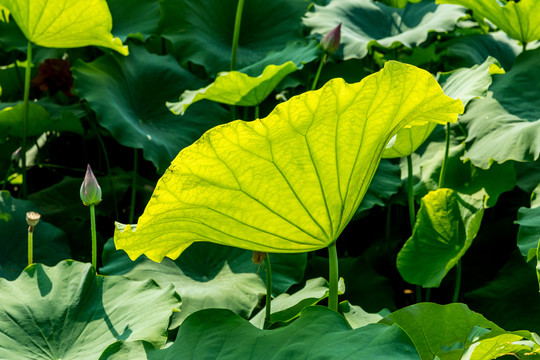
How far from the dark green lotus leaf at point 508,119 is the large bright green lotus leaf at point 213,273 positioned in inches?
22.5

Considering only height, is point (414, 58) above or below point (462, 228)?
above

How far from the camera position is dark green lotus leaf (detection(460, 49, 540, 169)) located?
1.67 meters

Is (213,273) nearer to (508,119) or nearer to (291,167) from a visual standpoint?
(291,167)

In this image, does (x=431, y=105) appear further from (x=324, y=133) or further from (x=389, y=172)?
(x=389, y=172)

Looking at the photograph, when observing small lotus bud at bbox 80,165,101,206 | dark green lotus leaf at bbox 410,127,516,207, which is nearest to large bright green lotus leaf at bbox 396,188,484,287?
dark green lotus leaf at bbox 410,127,516,207

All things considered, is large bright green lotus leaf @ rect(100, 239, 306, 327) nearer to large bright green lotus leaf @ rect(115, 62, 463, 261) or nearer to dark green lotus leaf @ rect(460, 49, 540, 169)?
large bright green lotus leaf @ rect(115, 62, 463, 261)

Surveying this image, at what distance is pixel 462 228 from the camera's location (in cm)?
164

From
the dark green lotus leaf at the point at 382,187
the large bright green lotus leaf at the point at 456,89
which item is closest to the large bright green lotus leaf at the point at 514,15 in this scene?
the large bright green lotus leaf at the point at 456,89

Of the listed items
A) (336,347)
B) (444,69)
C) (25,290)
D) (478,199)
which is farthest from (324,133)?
(444,69)

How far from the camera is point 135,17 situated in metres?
2.58

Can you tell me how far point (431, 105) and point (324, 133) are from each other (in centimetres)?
18

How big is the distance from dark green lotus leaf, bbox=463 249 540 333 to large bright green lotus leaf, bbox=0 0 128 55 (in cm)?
129

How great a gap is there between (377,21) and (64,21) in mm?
1195

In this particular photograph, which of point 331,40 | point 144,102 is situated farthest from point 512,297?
point 144,102
